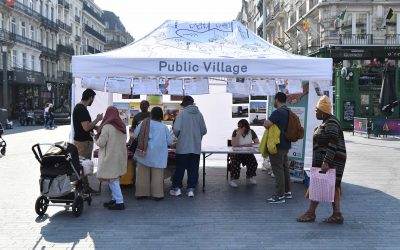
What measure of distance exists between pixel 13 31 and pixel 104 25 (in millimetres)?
47030

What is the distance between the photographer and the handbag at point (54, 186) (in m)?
6.75

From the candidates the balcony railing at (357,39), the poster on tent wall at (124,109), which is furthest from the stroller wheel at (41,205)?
the balcony railing at (357,39)

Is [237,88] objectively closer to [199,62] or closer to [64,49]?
[199,62]

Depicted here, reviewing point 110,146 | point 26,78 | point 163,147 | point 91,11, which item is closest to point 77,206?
point 110,146

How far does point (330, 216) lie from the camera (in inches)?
271

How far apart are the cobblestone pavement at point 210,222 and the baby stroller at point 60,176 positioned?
25 cm

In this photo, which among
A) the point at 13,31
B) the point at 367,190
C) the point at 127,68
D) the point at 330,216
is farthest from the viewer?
the point at 13,31

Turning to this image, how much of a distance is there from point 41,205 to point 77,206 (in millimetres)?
Answer: 585

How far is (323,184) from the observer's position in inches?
252

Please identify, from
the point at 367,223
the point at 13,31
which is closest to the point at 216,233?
the point at 367,223

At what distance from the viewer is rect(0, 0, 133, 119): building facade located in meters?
44.7

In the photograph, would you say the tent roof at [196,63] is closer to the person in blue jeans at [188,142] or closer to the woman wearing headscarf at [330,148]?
the person in blue jeans at [188,142]

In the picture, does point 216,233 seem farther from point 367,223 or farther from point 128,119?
point 128,119

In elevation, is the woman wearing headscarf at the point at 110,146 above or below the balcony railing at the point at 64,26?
below
